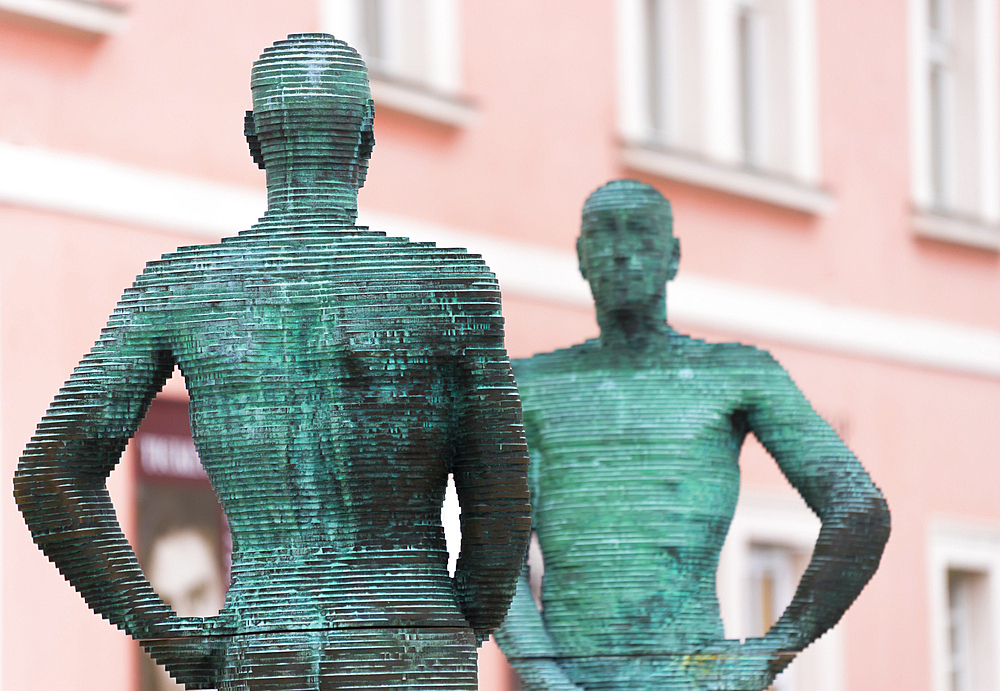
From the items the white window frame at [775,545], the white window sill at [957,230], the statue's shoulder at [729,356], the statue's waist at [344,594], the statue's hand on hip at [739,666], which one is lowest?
the statue's waist at [344,594]

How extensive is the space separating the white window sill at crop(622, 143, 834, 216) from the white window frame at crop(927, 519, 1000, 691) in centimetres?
201

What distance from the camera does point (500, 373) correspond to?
4.88 meters

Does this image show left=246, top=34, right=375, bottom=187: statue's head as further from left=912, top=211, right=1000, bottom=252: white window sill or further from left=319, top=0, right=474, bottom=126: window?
left=912, top=211, right=1000, bottom=252: white window sill

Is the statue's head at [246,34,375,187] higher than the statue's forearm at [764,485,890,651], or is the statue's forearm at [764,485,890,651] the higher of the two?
the statue's head at [246,34,375,187]

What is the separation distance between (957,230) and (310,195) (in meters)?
10.5

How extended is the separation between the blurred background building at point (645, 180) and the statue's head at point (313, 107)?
474 cm

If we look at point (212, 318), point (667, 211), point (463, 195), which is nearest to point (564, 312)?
point (463, 195)

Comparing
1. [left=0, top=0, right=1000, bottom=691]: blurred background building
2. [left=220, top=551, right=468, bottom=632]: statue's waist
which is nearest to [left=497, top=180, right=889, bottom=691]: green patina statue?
[left=220, top=551, right=468, bottom=632]: statue's waist

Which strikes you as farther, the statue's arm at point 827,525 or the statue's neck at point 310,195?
the statue's arm at point 827,525

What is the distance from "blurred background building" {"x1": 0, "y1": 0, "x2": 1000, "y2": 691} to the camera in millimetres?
9922

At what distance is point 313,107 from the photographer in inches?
198

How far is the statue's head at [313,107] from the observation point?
16.5 ft

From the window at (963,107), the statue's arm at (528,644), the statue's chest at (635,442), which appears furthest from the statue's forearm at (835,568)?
the window at (963,107)

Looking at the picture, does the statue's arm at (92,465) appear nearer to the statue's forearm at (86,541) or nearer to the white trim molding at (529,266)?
the statue's forearm at (86,541)
